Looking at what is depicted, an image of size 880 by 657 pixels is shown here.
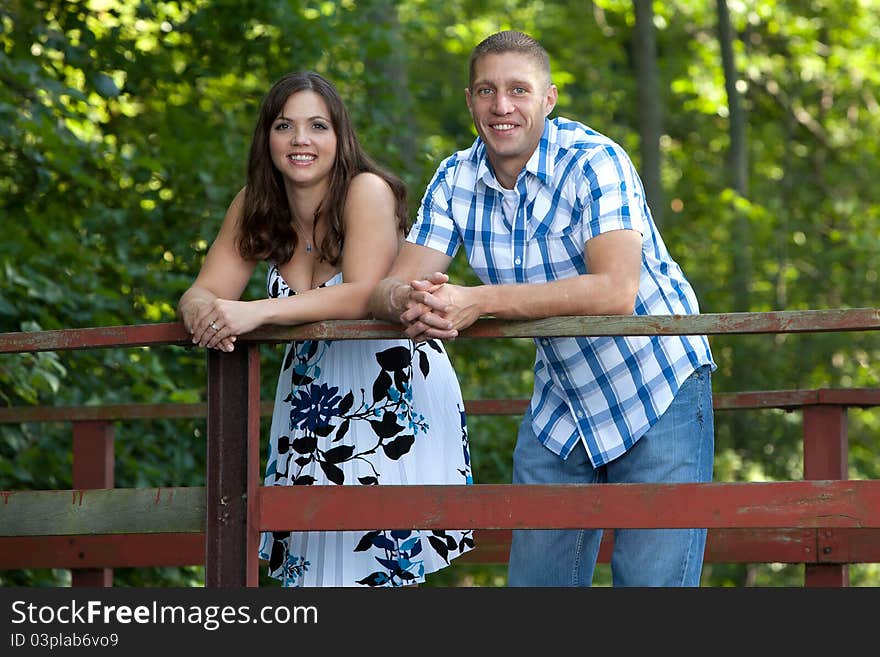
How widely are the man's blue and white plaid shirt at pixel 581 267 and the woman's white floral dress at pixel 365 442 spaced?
0.99ft

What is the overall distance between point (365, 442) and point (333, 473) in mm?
116

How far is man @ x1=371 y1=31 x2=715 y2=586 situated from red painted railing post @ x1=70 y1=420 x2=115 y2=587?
6.76ft

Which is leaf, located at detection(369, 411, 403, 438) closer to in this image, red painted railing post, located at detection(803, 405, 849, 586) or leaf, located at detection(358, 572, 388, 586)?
leaf, located at detection(358, 572, 388, 586)

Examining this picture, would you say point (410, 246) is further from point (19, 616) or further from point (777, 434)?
point (777, 434)

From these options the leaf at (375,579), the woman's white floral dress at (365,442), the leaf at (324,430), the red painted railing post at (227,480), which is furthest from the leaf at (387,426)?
the red painted railing post at (227,480)

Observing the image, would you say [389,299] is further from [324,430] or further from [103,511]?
[103,511]

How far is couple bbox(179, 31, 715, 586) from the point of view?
3.51 m

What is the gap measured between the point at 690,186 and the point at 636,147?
2.72 ft

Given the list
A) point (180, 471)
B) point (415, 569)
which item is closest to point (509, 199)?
point (415, 569)

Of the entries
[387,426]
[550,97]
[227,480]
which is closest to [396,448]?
[387,426]

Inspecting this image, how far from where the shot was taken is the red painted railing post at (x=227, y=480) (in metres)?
3.42

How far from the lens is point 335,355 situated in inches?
154

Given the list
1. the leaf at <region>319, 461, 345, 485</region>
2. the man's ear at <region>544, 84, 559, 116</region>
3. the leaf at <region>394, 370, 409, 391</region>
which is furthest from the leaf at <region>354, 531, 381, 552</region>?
the man's ear at <region>544, 84, 559, 116</region>

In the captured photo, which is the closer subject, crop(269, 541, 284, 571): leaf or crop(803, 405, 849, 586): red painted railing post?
crop(269, 541, 284, 571): leaf
